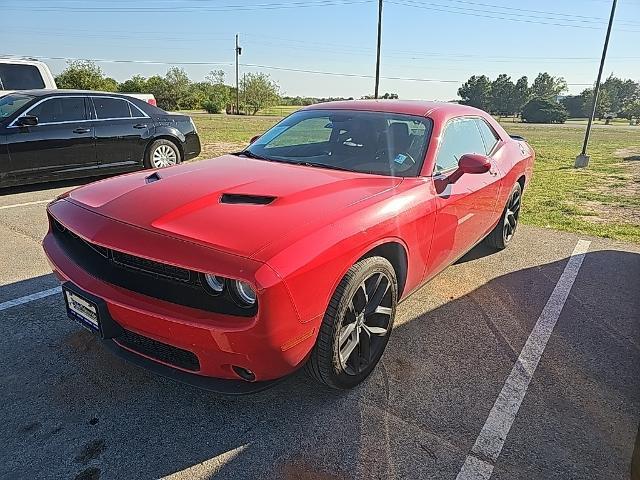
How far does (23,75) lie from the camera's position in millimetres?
8805

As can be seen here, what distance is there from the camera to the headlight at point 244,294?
1.90 m

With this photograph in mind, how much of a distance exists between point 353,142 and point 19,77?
8.50 metres

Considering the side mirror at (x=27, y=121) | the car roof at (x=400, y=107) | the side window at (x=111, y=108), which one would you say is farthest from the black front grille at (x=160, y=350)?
the side window at (x=111, y=108)

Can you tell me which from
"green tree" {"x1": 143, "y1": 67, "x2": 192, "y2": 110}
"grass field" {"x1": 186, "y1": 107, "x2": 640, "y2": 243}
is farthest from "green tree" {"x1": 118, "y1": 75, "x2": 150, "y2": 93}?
"grass field" {"x1": 186, "y1": 107, "x2": 640, "y2": 243}

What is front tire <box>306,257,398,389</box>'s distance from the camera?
2.16m

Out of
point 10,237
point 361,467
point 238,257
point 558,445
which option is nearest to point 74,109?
point 10,237

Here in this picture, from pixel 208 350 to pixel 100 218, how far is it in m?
0.87

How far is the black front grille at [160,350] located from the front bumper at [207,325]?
0.04 feet

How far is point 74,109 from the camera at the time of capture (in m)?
6.96

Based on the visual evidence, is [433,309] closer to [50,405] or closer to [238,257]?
[238,257]

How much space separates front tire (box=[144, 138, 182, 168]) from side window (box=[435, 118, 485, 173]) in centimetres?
546

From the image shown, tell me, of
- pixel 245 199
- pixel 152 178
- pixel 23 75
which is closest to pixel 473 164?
pixel 245 199

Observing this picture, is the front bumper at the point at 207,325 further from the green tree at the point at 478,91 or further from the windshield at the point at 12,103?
the green tree at the point at 478,91

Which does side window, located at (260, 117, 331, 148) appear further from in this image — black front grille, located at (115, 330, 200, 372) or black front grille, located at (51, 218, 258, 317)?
black front grille, located at (115, 330, 200, 372)
